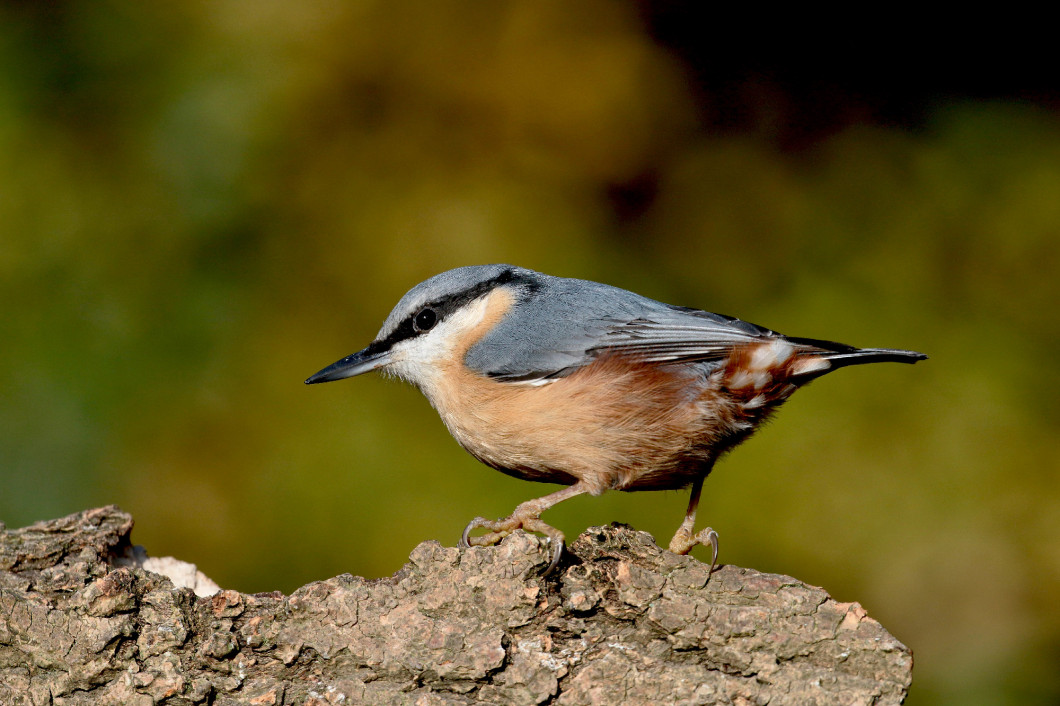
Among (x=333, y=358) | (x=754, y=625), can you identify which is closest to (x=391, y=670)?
(x=754, y=625)

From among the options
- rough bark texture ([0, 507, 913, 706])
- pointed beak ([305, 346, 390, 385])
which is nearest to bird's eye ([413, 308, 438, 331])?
pointed beak ([305, 346, 390, 385])

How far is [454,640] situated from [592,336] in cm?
88

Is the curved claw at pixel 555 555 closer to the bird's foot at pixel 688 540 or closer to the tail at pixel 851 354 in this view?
the bird's foot at pixel 688 540

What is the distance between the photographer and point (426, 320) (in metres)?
2.44

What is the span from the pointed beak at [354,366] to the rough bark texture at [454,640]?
694mm

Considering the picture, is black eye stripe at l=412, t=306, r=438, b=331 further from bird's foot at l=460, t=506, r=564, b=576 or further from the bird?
bird's foot at l=460, t=506, r=564, b=576

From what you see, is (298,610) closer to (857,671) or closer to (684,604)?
(684,604)

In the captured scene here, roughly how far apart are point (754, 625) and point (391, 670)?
704mm

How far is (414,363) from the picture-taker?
242 cm

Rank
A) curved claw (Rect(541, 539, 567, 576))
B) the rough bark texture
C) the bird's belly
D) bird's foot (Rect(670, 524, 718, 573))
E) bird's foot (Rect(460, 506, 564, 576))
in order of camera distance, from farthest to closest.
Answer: bird's foot (Rect(670, 524, 718, 573)) < the bird's belly < bird's foot (Rect(460, 506, 564, 576)) < curved claw (Rect(541, 539, 567, 576)) < the rough bark texture

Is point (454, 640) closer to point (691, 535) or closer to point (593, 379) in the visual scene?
point (593, 379)

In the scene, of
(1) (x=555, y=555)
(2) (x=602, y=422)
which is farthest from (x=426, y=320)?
(1) (x=555, y=555)

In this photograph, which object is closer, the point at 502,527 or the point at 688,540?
the point at 502,527

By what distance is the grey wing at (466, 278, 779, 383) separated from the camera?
2.25 m
